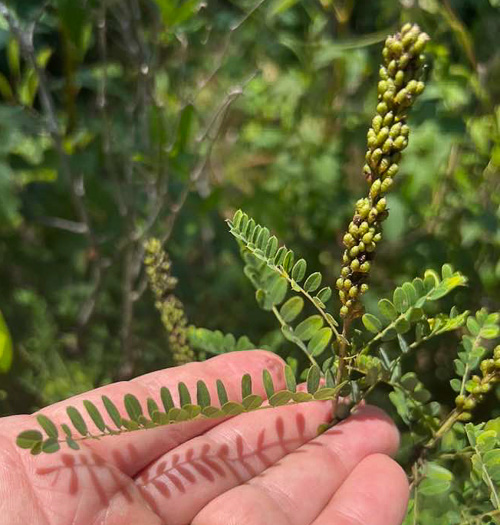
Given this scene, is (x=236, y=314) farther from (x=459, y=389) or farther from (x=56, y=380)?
(x=459, y=389)

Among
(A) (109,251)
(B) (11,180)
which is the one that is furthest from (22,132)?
(A) (109,251)

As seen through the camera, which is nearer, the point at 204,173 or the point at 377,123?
the point at 377,123

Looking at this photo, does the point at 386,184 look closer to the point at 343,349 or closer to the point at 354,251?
the point at 354,251

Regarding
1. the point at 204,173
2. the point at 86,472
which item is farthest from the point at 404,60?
the point at 204,173

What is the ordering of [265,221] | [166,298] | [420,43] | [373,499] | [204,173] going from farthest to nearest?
[204,173]
[265,221]
[166,298]
[373,499]
[420,43]

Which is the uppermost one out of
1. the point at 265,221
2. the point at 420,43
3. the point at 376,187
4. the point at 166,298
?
the point at 420,43

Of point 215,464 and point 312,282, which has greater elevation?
point 312,282

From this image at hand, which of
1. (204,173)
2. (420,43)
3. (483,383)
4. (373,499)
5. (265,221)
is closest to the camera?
(420,43)
